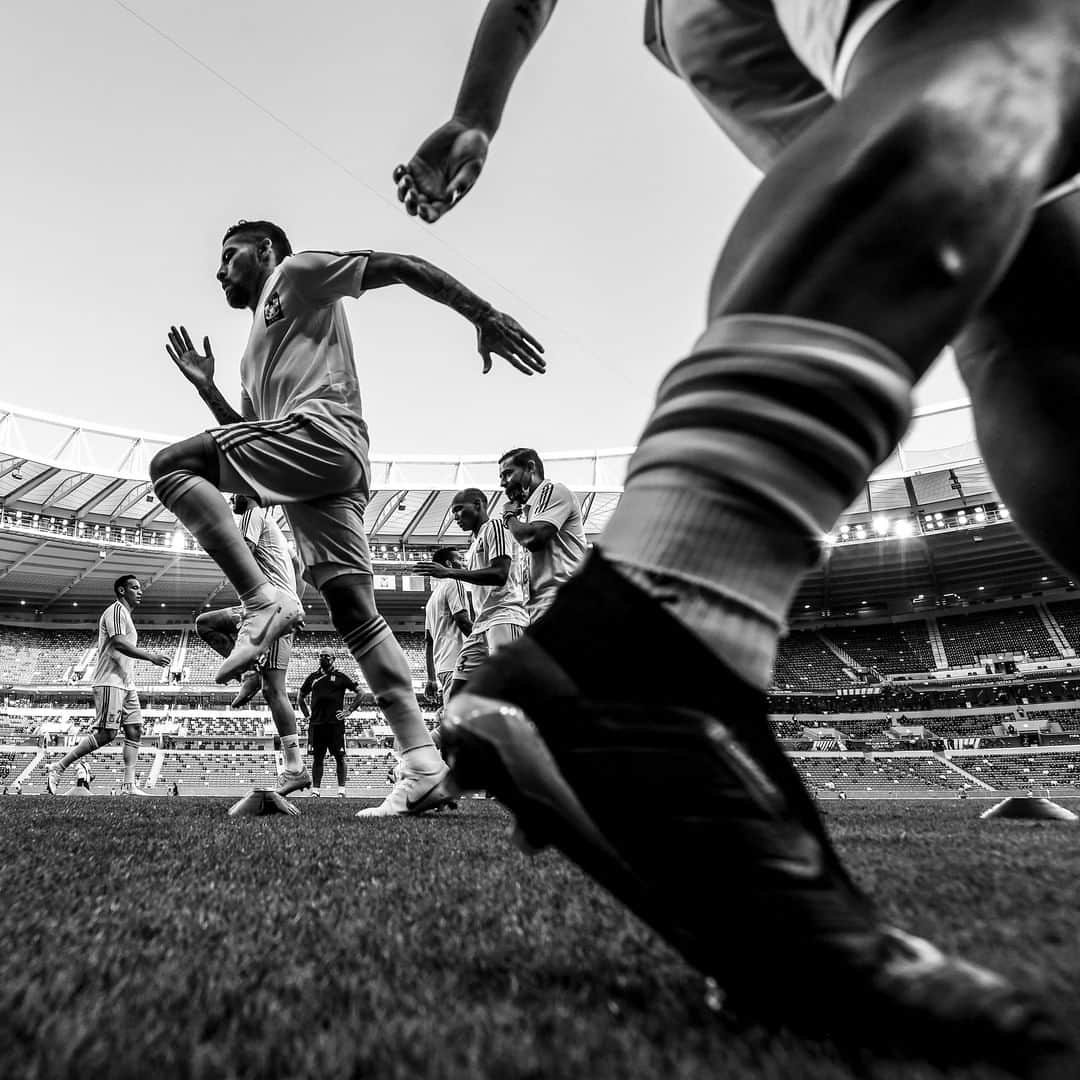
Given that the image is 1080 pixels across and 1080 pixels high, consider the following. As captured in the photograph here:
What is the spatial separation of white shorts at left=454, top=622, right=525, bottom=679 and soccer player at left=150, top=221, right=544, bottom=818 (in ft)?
7.73

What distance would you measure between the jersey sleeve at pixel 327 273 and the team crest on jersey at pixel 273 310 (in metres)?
0.13

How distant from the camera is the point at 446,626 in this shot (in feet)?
24.6

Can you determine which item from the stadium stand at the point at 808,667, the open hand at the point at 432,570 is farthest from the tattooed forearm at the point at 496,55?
the stadium stand at the point at 808,667

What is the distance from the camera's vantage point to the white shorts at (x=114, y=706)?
25.7 ft

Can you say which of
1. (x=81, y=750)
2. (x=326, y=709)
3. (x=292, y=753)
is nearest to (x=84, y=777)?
(x=81, y=750)

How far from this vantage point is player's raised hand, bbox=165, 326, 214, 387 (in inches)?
129

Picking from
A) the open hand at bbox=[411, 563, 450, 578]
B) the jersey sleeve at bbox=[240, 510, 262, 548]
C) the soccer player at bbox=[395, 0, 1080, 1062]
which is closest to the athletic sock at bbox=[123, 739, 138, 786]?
the jersey sleeve at bbox=[240, 510, 262, 548]

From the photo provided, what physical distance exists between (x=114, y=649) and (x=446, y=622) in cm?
352

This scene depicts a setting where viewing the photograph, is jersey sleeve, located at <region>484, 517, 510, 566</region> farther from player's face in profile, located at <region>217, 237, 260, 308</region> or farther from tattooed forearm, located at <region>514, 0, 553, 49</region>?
tattooed forearm, located at <region>514, 0, 553, 49</region>

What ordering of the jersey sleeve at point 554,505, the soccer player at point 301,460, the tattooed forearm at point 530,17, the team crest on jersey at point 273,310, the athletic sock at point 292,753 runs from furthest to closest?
the jersey sleeve at point 554,505, the athletic sock at point 292,753, the team crest on jersey at point 273,310, the soccer player at point 301,460, the tattooed forearm at point 530,17

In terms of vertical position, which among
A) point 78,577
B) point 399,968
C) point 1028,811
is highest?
point 78,577

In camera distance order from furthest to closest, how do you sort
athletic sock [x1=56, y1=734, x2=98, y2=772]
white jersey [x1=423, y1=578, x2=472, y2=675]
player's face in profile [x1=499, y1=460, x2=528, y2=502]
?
athletic sock [x1=56, y1=734, x2=98, y2=772] < white jersey [x1=423, y1=578, x2=472, y2=675] < player's face in profile [x1=499, y1=460, x2=528, y2=502]

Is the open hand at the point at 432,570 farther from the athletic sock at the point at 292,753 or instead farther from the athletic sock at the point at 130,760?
the athletic sock at the point at 130,760

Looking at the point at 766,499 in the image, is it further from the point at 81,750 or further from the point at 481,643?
the point at 81,750
